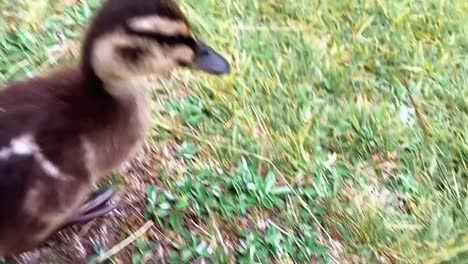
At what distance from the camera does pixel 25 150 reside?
1.45 metres

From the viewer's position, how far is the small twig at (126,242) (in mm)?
1832

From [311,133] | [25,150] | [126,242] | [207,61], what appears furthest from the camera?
[311,133]

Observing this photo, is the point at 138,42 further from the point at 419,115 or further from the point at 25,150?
the point at 419,115

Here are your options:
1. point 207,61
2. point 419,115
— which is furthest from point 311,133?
point 207,61

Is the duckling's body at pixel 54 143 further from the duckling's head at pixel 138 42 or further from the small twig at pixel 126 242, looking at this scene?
the small twig at pixel 126 242

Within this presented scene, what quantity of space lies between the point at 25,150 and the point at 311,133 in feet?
3.09

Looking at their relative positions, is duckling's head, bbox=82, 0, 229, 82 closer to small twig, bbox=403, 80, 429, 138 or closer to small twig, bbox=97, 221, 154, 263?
small twig, bbox=97, 221, 154, 263

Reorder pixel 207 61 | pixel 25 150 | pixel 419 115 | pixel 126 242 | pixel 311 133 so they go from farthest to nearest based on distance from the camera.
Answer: pixel 419 115
pixel 311 133
pixel 126 242
pixel 207 61
pixel 25 150

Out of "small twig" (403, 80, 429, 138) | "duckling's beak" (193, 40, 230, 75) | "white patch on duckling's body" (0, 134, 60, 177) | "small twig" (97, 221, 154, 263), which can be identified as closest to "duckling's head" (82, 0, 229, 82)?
"duckling's beak" (193, 40, 230, 75)

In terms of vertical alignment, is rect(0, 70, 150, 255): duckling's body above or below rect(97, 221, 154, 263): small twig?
above

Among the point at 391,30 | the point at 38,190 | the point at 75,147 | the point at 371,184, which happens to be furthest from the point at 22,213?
the point at 391,30

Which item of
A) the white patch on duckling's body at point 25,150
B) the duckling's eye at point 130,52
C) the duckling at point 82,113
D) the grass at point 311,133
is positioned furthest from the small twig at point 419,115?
the white patch on duckling's body at point 25,150

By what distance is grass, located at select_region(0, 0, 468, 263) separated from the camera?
6.47 ft

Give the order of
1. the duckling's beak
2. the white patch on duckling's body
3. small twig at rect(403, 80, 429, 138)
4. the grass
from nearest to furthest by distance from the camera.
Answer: the white patch on duckling's body, the duckling's beak, the grass, small twig at rect(403, 80, 429, 138)
